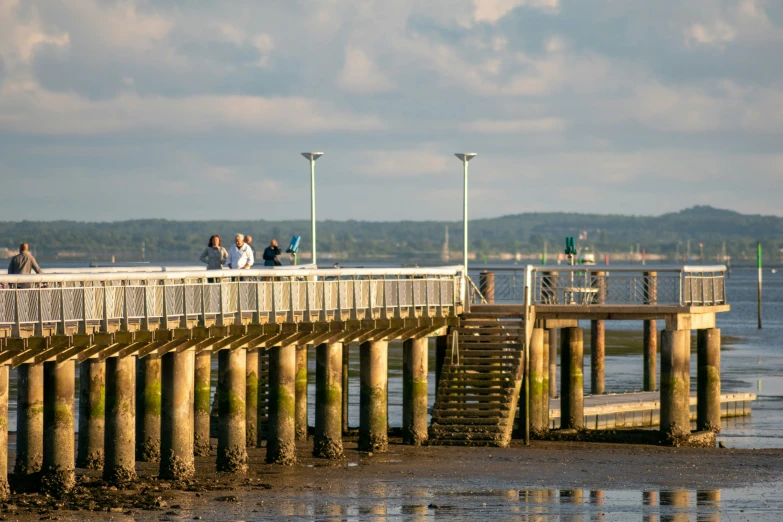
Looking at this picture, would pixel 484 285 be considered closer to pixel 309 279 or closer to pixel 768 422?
pixel 309 279

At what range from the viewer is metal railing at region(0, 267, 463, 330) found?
28.1 m

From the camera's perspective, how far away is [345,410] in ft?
139

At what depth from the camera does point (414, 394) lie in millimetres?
38781

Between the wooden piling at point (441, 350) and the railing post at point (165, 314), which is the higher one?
the railing post at point (165, 314)

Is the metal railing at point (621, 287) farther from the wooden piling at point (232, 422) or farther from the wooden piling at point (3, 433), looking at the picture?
the wooden piling at point (3, 433)

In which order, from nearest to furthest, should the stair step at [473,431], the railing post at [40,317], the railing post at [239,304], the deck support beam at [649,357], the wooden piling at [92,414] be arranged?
1. the railing post at [40,317]
2. the wooden piling at [92,414]
3. the railing post at [239,304]
4. the stair step at [473,431]
5. the deck support beam at [649,357]

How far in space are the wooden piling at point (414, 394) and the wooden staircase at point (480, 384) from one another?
309 mm

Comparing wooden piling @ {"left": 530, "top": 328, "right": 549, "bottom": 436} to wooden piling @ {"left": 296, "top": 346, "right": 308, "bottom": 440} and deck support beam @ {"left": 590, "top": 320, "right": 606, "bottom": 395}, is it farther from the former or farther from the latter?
deck support beam @ {"left": 590, "top": 320, "right": 606, "bottom": 395}

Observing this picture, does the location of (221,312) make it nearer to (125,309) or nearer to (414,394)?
(125,309)

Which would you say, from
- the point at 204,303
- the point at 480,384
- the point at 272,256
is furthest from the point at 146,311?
the point at 480,384

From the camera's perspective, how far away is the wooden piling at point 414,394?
3866cm

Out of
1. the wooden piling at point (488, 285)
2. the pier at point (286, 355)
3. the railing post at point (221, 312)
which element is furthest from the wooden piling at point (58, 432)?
the wooden piling at point (488, 285)

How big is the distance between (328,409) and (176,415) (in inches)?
216

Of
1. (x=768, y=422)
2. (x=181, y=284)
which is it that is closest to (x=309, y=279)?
(x=181, y=284)
